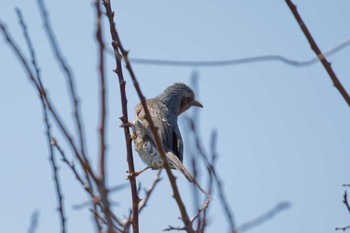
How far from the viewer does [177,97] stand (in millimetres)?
9062

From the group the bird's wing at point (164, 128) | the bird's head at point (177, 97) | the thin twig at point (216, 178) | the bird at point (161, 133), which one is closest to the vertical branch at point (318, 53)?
the thin twig at point (216, 178)

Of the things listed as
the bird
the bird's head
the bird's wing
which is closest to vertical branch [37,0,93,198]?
the bird

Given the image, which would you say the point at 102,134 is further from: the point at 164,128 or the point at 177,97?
the point at 177,97

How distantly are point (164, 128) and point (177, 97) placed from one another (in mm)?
1657

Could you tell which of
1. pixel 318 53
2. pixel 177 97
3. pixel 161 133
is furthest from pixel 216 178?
pixel 177 97

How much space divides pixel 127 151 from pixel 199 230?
6.86ft

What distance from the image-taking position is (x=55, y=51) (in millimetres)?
2248

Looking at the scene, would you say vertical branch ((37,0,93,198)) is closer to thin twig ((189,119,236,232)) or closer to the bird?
thin twig ((189,119,236,232))

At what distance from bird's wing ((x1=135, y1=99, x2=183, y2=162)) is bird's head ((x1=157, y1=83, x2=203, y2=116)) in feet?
1.36

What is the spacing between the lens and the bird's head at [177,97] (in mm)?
8809

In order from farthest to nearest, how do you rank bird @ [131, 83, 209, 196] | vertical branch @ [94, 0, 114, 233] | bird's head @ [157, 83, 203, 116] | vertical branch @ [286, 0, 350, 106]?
bird's head @ [157, 83, 203, 116] < bird @ [131, 83, 209, 196] < vertical branch @ [286, 0, 350, 106] < vertical branch @ [94, 0, 114, 233]

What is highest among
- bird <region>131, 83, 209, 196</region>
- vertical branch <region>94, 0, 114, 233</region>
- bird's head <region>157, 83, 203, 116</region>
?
bird's head <region>157, 83, 203, 116</region>

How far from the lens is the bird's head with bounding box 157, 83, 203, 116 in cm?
881

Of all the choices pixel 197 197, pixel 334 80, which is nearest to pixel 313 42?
pixel 334 80
